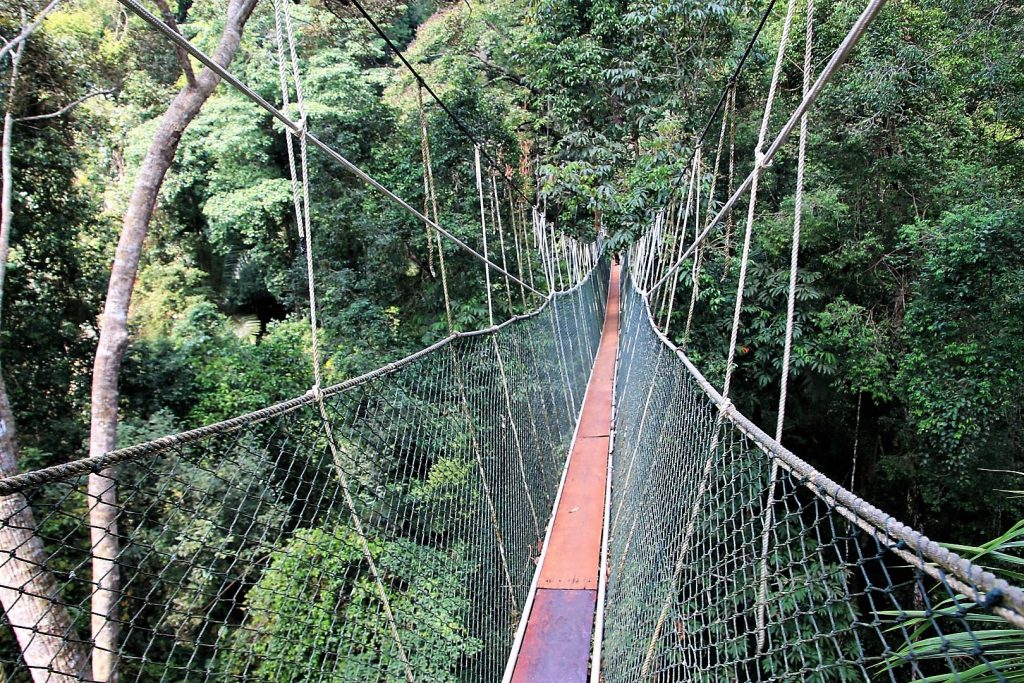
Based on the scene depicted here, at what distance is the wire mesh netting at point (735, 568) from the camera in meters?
0.43

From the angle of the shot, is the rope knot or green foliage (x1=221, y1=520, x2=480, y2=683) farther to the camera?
green foliage (x1=221, y1=520, x2=480, y2=683)

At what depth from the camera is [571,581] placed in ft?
6.07

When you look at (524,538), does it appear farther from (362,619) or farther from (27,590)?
(27,590)

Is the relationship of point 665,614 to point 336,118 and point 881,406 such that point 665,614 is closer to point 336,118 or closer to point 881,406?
point 881,406

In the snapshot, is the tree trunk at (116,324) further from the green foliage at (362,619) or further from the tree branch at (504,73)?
the tree branch at (504,73)

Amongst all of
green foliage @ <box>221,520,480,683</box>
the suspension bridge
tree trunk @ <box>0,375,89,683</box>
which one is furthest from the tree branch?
tree trunk @ <box>0,375,89,683</box>

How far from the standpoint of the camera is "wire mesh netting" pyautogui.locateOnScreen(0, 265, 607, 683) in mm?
819

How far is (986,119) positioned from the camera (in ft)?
14.2

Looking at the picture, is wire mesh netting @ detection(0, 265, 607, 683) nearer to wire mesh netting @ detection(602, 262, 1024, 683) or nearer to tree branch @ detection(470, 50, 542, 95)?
wire mesh netting @ detection(602, 262, 1024, 683)

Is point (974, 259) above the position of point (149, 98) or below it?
below

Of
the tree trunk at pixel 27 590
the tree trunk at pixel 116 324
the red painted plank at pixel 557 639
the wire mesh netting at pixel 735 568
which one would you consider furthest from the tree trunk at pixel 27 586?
the wire mesh netting at pixel 735 568

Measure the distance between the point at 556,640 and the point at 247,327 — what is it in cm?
723

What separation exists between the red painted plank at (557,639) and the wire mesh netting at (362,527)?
94 mm

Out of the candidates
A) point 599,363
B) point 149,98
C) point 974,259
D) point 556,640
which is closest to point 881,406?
point 974,259
